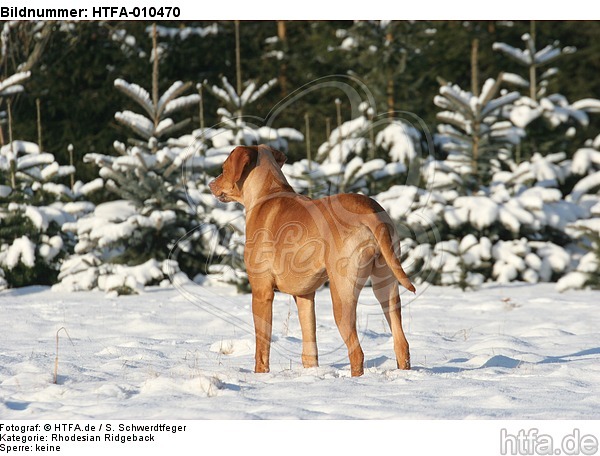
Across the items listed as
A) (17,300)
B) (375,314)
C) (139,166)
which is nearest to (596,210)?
(375,314)

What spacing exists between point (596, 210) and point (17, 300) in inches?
329

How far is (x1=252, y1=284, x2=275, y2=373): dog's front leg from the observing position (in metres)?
5.86

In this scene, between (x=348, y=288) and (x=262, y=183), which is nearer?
(x=348, y=288)

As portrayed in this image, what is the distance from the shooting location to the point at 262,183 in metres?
6.18

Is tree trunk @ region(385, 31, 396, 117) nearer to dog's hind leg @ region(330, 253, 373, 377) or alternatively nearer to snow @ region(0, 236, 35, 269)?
snow @ region(0, 236, 35, 269)

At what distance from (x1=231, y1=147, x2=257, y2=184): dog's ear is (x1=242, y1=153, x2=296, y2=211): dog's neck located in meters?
0.07

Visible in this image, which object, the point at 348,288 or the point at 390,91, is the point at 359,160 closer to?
the point at 390,91

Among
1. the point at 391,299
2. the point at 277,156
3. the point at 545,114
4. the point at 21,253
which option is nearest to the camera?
the point at 391,299

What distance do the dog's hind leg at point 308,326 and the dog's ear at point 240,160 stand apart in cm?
101

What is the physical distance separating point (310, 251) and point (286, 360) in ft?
5.56

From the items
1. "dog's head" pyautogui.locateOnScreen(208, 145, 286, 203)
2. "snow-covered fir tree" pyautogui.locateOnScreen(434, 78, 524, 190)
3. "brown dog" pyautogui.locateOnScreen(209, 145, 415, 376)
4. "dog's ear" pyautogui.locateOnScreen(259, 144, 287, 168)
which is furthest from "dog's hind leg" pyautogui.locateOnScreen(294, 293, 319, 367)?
"snow-covered fir tree" pyautogui.locateOnScreen(434, 78, 524, 190)

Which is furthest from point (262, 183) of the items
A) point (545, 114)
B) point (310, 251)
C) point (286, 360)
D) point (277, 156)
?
point (545, 114)

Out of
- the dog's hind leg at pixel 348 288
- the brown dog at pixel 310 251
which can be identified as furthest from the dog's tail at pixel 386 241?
the dog's hind leg at pixel 348 288

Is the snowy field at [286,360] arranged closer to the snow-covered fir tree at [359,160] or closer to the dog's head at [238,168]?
the dog's head at [238,168]
